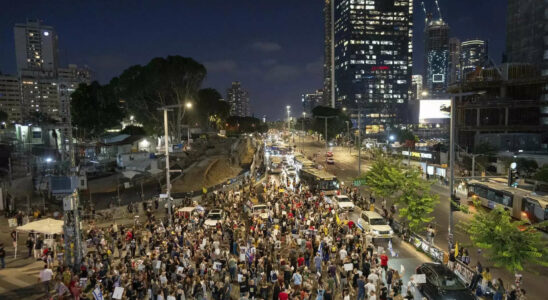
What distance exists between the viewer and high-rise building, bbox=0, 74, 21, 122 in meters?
146

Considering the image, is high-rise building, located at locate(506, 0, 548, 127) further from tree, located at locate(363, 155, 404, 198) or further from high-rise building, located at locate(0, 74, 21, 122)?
high-rise building, located at locate(0, 74, 21, 122)

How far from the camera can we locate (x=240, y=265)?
1527 centimetres

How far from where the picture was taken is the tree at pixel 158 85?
167 ft

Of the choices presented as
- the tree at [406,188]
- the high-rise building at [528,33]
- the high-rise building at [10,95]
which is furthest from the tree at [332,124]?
the high-rise building at [10,95]

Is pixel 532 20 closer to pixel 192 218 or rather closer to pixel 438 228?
pixel 438 228

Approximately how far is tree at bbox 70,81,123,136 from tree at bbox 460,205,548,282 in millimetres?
58937

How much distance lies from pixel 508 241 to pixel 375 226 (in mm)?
8786

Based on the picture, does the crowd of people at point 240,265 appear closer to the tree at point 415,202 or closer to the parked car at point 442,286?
the parked car at point 442,286

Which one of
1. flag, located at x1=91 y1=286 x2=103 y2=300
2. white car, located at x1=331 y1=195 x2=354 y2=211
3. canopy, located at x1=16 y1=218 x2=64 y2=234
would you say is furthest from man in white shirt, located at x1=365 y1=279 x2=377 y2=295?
canopy, located at x1=16 y1=218 x2=64 y2=234

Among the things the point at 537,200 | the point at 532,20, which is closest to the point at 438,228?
the point at 537,200

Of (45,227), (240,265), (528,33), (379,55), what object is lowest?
(240,265)

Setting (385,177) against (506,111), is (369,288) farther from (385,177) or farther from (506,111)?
(506,111)

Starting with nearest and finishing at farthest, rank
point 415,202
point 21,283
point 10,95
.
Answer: point 21,283 → point 415,202 → point 10,95

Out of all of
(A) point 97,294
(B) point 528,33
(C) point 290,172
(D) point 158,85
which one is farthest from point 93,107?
(B) point 528,33
